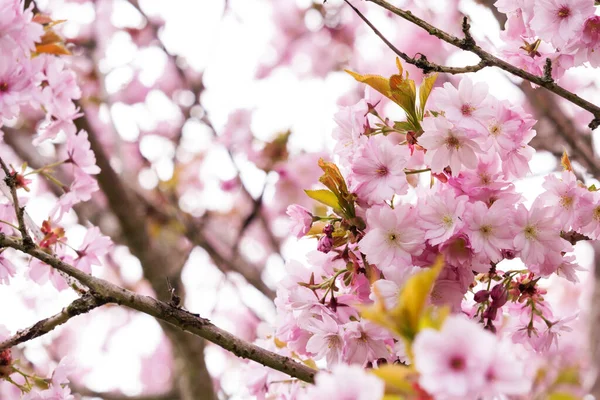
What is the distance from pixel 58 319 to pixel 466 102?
2.20 ft

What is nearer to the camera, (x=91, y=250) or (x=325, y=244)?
(x=325, y=244)

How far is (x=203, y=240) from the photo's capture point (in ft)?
8.65

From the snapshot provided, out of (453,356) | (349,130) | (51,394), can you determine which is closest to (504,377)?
(453,356)

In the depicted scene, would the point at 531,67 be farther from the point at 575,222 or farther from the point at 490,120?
the point at 575,222

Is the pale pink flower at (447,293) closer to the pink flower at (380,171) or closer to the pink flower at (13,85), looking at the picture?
the pink flower at (380,171)

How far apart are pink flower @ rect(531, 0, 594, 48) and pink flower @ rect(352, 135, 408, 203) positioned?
0.96 ft

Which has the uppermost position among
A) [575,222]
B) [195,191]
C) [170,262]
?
[195,191]

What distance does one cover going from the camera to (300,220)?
3.46 ft

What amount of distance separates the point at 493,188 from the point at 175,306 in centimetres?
50

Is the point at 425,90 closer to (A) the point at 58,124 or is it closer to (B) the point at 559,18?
(B) the point at 559,18

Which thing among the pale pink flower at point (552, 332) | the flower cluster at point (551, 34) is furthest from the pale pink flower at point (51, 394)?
the flower cluster at point (551, 34)

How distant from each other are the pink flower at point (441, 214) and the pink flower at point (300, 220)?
177mm

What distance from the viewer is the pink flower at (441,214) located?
945 millimetres

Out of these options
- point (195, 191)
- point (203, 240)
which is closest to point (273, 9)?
point (195, 191)
